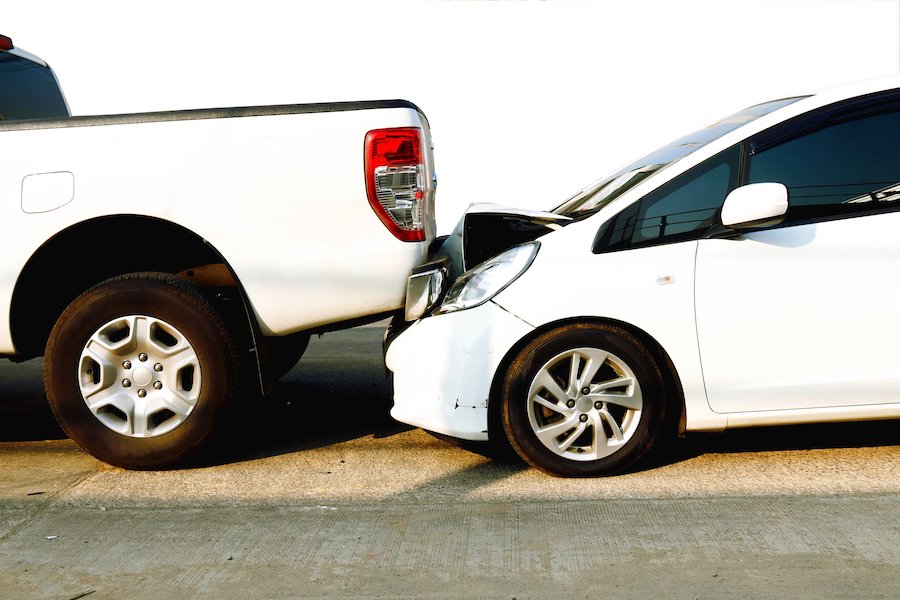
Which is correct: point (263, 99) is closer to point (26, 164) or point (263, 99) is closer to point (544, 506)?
point (26, 164)

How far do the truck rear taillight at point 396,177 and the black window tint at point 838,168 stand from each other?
56.5 inches

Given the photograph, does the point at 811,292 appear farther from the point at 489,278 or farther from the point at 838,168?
the point at 489,278

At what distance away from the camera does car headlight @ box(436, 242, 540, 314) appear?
13.7ft

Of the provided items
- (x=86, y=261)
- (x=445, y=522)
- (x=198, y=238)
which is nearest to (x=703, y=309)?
(x=445, y=522)

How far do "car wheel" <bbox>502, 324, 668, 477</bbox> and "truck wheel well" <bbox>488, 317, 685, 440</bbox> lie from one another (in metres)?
0.02

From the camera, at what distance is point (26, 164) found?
4297 millimetres

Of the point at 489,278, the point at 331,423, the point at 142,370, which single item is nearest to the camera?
the point at 489,278

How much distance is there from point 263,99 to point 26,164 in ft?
19.7

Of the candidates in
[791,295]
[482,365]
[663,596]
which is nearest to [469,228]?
[482,365]

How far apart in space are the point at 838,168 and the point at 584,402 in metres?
1.46

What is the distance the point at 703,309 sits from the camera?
4.07 m

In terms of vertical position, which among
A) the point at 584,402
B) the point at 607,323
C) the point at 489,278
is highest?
the point at 489,278

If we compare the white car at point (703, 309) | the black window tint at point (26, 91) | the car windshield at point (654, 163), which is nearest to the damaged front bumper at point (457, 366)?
the white car at point (703, 309)

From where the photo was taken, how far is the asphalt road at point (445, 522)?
3195mm
